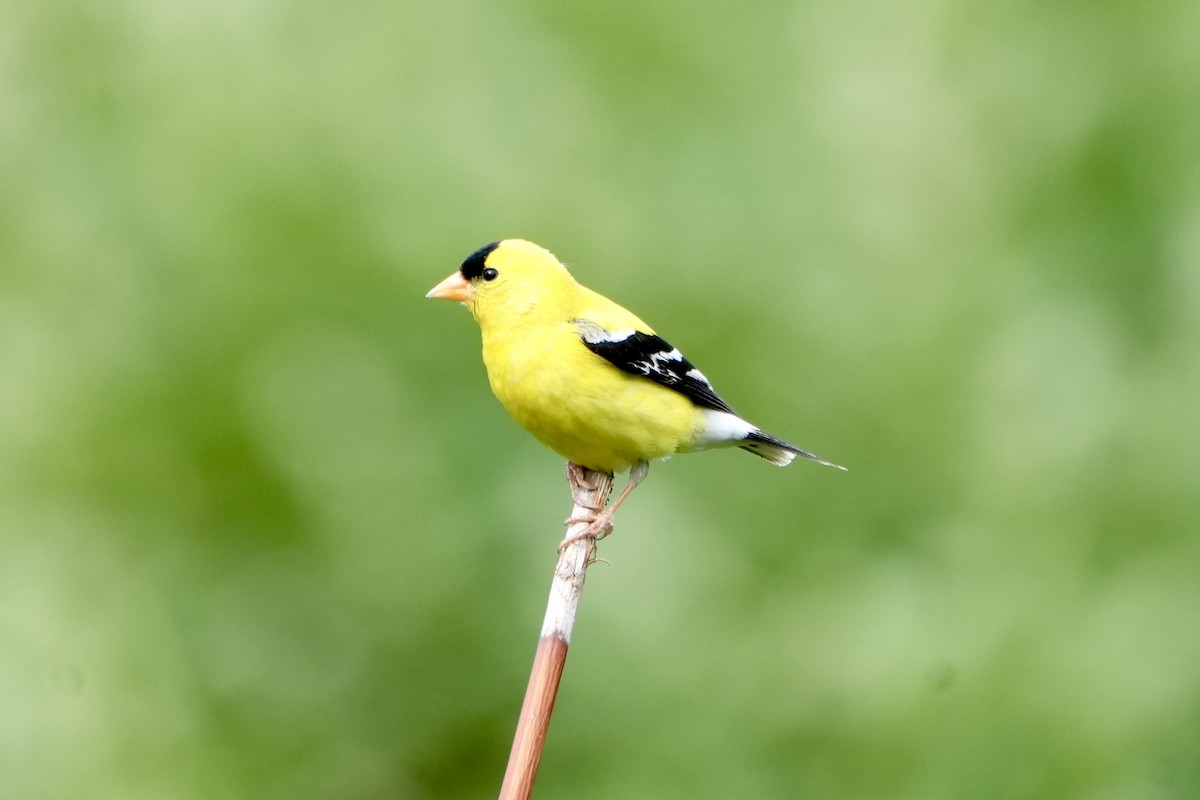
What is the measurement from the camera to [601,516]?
3066 millimetres

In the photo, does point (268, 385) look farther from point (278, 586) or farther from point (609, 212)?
point (609, 212)

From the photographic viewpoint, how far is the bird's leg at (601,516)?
9.03ft

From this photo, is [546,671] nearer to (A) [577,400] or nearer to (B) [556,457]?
(A) [577,400]

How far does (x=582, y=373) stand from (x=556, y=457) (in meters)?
1.22

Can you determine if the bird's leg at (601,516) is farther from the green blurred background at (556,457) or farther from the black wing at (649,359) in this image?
the green blurred background at (556,457)

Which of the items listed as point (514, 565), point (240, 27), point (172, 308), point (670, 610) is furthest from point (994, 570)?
point (240, 27)

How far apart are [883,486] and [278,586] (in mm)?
2113

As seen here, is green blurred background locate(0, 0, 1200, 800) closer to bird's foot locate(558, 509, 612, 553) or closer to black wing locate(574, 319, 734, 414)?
black wing locate(574, 319, 734, 414)

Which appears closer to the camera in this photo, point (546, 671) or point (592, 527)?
point (546, 671)

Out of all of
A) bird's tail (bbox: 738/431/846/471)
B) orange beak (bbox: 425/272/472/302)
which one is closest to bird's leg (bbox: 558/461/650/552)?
bird's tail (bbox: 738/431/846/471)

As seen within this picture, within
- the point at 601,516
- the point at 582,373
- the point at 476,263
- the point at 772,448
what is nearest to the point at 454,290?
the point at 476,263

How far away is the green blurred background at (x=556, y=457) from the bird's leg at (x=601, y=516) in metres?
0.82

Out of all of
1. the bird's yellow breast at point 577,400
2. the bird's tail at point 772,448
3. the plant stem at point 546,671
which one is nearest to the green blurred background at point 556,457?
the bird's tail at point 772,448

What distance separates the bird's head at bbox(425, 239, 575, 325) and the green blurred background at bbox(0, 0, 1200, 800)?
99 centimetres
